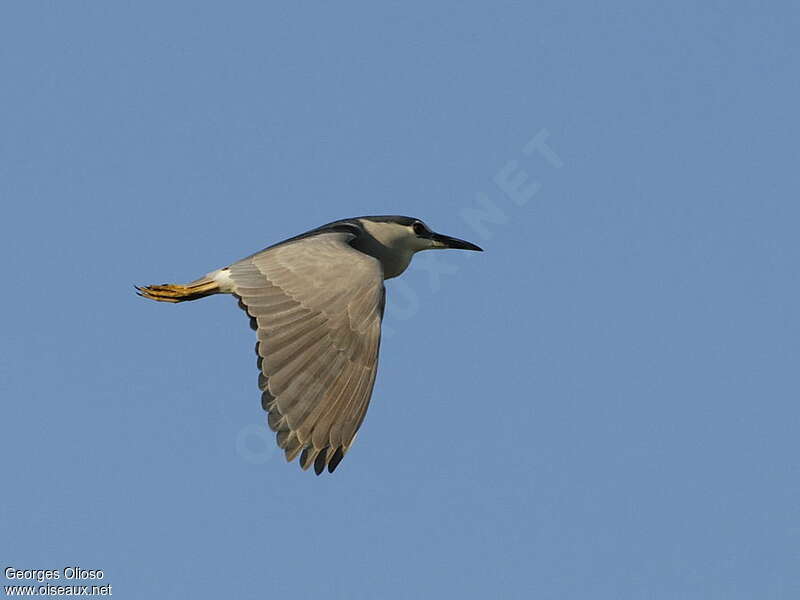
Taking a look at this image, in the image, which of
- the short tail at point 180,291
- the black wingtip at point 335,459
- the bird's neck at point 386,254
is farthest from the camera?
the bird's neck at point 386,254

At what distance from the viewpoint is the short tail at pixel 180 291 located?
10.7 m

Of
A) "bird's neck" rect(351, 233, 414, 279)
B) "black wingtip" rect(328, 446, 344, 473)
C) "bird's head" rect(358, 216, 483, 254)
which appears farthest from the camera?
"bird's head" rect(358, 216, 483, 254)

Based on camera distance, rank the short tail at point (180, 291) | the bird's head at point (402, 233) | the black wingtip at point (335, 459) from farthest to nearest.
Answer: the bird's head at point (402, 233), the short tail at point (180, 291), the black wingtip at point (335, 459)

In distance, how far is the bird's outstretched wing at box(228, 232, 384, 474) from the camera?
8664mm

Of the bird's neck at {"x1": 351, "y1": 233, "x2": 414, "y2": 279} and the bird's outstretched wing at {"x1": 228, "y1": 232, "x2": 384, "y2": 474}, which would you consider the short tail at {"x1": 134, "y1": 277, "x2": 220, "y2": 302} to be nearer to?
the bird's outstretched wing at {"x1": 228, "y1": 232, "x2": 384, "y2": 474}

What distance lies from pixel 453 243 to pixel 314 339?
4168 millimetres

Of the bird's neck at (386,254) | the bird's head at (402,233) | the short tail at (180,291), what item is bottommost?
the short tail at (180,291)

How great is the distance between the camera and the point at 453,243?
514 inches

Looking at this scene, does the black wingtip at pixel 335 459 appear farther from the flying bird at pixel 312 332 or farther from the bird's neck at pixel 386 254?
the bird's neck at pixel 386 254

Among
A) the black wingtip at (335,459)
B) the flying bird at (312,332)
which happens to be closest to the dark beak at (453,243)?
the flying bird at (312,332)

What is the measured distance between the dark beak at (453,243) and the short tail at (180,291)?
9.86ft

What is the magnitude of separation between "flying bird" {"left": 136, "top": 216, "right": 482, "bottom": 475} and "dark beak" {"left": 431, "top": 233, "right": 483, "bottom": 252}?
2.11 m

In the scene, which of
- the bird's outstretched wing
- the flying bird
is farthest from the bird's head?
the bird's outstretched wing

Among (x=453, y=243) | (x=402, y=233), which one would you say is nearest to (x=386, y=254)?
(x=402, y=233)
